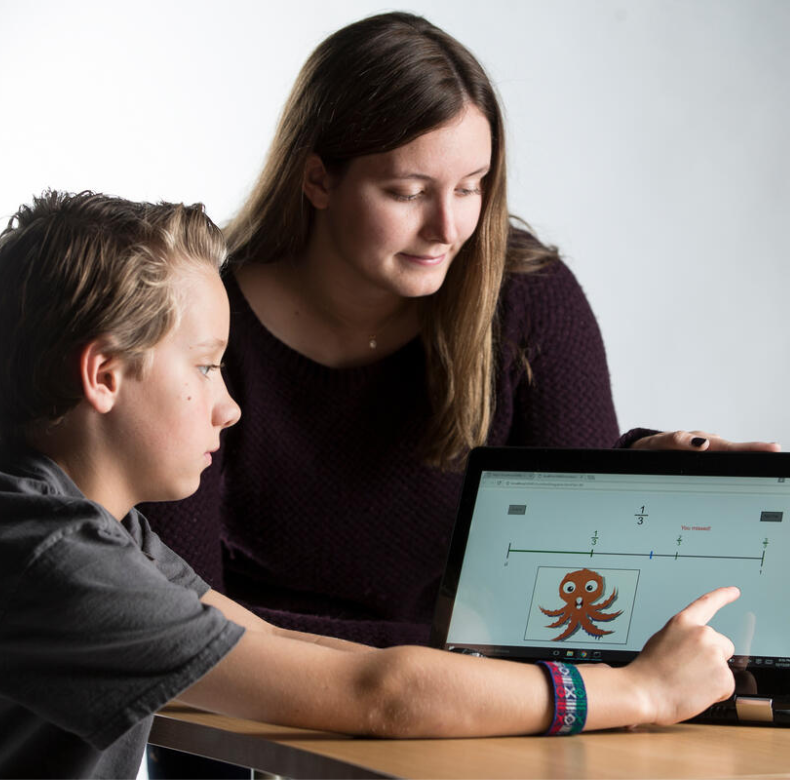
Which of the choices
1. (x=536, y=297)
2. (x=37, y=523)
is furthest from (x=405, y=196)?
(x=37, y=523)

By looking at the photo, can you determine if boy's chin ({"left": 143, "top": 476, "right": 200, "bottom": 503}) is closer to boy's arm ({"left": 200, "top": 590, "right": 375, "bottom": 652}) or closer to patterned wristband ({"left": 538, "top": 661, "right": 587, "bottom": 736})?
boy's arm ({"left": 200, "top": 590, "right": 375, "bottom": 652})

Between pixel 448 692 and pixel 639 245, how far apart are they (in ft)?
6.71

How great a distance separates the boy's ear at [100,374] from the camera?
3.17 ft

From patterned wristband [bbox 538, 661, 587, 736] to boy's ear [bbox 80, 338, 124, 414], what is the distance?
0.40 metres

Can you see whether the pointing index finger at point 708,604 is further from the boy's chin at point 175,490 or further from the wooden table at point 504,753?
the boy's chin at point 175,490

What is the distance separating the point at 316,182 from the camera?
152 centimetres

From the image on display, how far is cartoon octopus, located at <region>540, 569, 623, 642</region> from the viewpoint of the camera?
3.30 ft

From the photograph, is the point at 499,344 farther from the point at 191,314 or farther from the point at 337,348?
the point at 191,314

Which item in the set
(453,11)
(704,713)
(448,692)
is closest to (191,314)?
(448,692)

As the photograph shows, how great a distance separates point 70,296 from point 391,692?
0.39m

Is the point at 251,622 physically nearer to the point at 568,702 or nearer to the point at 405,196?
the point at 568,702

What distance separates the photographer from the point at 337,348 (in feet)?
5.27

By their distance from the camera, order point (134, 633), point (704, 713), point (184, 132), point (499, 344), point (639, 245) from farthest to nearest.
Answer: point (639, 245) < point (184, 132) < point (499, 344) < point (704, 713) < point (134, 633)

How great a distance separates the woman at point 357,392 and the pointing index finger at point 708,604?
0.59 metres
